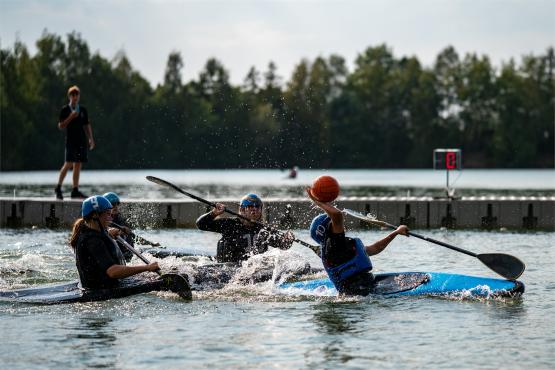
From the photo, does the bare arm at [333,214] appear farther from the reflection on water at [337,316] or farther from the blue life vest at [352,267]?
the reflection on water at [337,316]

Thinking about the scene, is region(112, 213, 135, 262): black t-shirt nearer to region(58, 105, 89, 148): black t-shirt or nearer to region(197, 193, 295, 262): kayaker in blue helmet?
region(197, 193, 295, 262): kayaker in blue helmet

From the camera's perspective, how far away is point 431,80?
380ft

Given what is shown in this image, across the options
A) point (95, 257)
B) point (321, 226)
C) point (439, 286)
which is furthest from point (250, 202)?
point (439, 286)

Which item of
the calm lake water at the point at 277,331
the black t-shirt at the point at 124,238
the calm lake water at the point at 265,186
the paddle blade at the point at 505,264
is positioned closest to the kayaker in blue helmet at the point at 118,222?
the black t-shirt at the point at 124,238

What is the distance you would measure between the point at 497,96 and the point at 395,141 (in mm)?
12558

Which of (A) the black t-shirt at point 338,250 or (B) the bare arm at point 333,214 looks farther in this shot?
(A) the black t-shirt at point 338,250

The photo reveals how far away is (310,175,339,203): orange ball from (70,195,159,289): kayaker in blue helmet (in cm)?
194

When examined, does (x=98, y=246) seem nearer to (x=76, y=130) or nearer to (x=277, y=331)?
(x=277, y=331)

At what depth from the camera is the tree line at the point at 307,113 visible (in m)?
98.9

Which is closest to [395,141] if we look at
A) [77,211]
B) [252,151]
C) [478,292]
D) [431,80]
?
[431,80]

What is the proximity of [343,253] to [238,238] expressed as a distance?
2029mm

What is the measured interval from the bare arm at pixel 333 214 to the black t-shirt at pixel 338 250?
12cm

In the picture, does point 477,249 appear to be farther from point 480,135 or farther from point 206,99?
point 206,99

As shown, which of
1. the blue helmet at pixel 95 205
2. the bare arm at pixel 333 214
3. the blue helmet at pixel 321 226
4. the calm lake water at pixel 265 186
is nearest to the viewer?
the bare arm at pixel 333 214
